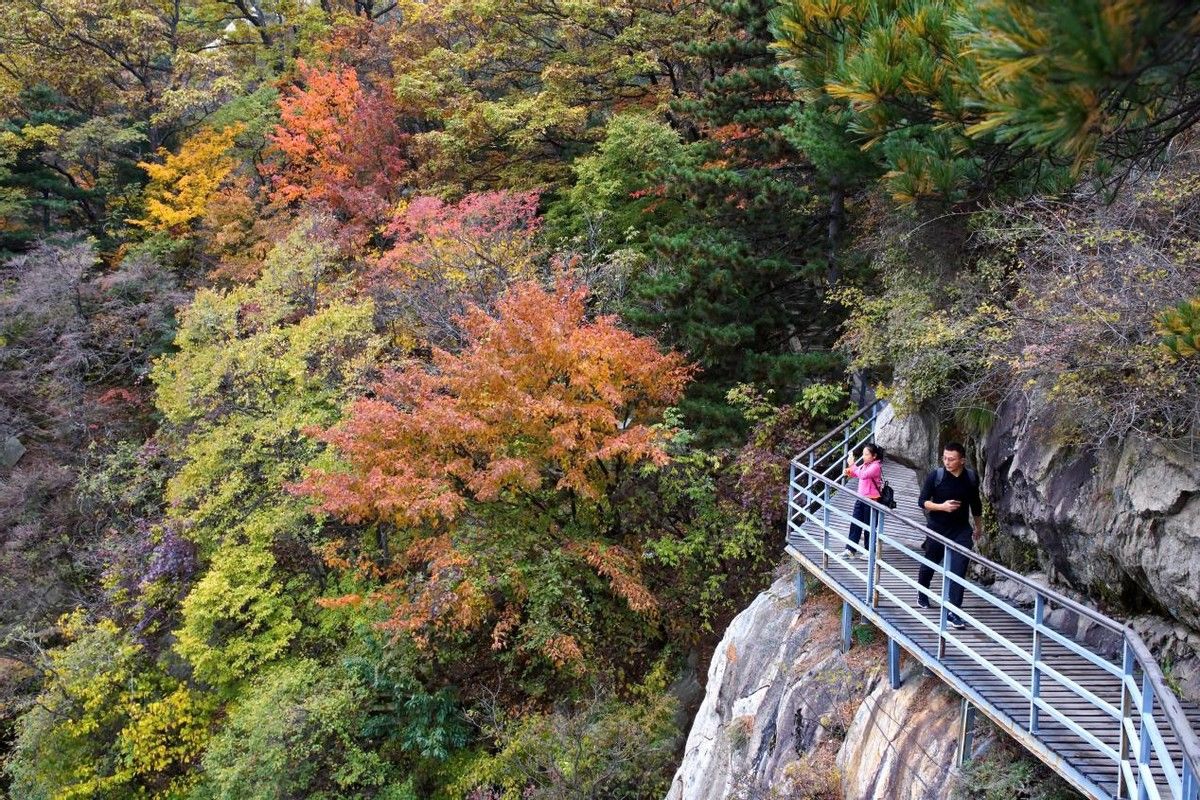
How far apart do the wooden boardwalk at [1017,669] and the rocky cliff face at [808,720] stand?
0.52 meters

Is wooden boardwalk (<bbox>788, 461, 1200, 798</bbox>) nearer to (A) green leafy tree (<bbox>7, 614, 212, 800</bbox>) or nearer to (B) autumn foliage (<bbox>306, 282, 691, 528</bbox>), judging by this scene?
(B) autumn foliage (<bbox>306, 282, 691, 528</bbox>)

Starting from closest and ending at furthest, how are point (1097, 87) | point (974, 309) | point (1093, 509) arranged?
1. point (1097, 87)
2. point (1093, 509)
3. point (974, 309)

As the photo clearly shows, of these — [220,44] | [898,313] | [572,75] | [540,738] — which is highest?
[220,44]

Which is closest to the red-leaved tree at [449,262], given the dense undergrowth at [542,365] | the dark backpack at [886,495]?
the dense undergrowth at [542,365]

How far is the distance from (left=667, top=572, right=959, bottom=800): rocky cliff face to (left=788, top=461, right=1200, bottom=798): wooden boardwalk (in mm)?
517

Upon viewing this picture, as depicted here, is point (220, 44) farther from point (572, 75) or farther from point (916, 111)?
point (916, 111)

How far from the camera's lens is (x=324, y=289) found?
1756 cm

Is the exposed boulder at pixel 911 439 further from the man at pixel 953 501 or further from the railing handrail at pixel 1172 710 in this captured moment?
the railing handrail at pixel 1172 710

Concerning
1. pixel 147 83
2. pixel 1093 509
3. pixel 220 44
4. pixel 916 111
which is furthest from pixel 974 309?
pixel 220 44

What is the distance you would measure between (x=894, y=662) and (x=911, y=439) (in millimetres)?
3408

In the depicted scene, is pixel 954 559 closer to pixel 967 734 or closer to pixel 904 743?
pixel 967 734

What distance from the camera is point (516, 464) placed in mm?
10031

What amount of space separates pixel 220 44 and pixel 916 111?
3066cm

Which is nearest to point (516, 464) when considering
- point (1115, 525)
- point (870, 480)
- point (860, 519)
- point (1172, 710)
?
point (860, 519)
